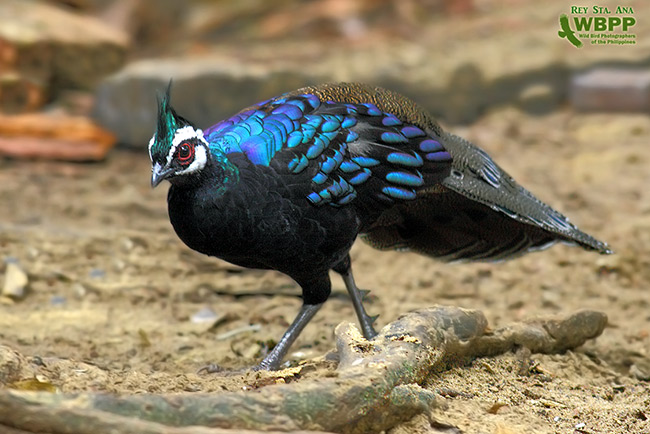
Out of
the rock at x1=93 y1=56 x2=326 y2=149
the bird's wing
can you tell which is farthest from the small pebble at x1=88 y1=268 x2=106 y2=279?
the rock at x1=93 y1=56 x2=326 y2=149

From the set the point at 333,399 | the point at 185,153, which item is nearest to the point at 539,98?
the point at 185,153

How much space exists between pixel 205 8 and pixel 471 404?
9395 mm

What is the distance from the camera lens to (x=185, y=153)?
142 inches

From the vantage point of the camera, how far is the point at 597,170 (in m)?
7.64

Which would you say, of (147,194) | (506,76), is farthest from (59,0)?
(506,76)

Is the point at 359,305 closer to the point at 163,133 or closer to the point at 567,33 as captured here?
the point at 163,133

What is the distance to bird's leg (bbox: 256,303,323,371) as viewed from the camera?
165 inches

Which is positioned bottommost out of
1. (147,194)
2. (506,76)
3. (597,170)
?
(147,194)

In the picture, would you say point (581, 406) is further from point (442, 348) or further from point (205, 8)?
point (205, 8)

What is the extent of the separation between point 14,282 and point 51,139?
327 centimetres

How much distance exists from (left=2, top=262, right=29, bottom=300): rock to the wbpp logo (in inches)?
240

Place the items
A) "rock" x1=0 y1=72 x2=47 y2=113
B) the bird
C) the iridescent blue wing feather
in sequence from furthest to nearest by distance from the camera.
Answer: "rock" x1=0 y1=72 x2=47 y2=113
the iridescent blue wing feather
the bird

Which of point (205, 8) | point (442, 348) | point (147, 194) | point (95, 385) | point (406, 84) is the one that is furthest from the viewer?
point (205, 8)

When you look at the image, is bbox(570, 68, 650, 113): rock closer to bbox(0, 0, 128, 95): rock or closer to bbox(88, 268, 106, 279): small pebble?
bbox(0, 0, 128, 95): rock
